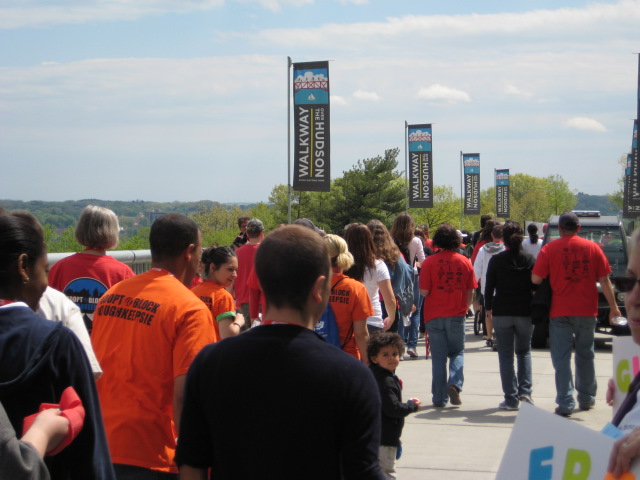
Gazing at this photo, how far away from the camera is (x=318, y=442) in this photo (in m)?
2.49

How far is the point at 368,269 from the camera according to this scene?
7.92 m

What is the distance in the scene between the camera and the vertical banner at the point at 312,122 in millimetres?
18094

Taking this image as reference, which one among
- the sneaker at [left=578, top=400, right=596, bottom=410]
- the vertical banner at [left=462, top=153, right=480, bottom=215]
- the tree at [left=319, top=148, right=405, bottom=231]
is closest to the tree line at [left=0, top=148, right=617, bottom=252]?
the tree at [left=319, top=148, right=405, bottom=231]

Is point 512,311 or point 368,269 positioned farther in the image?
point 512,311

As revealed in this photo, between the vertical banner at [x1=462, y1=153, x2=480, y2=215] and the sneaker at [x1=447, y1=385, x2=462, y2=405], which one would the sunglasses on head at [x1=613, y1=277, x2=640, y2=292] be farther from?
the vertical banner at [x1=462, y1=153, x2=480, y2=215]

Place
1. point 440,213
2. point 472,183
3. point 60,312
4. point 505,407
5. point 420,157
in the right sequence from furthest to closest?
point 440,213
point 472,183
point 420,157
point 505,407
point 60,312

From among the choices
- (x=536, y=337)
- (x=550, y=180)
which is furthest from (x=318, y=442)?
(x=550, y=180)

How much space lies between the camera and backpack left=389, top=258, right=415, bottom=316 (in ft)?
33.7

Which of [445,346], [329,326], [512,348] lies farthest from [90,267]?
[512,348]

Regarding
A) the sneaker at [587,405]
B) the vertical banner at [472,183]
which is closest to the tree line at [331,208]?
the sneaker at [587,405]

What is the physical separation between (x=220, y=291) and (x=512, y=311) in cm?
437

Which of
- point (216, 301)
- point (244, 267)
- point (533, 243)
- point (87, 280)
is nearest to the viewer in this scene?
point (87, 280)

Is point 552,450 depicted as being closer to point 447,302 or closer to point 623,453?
point 623,453

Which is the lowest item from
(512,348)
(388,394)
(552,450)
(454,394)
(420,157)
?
(454,394)
